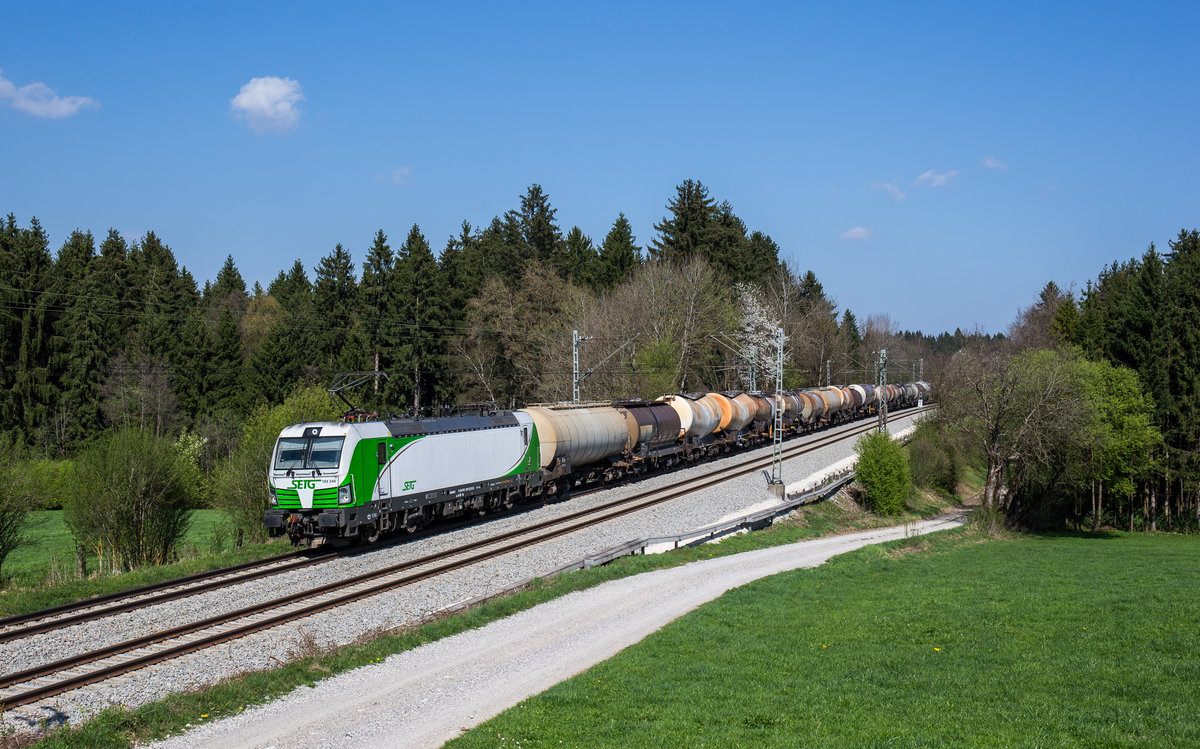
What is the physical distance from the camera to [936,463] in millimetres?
52375

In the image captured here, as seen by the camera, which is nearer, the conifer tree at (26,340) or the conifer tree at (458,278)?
the conifer tree at (26,340)

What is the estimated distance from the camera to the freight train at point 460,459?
912 inches

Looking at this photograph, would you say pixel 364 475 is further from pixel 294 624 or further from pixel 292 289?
pixel 292 289

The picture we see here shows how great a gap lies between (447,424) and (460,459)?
1176mm

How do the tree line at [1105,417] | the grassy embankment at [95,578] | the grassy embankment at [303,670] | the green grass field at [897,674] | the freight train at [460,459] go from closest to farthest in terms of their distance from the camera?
the green grass field at [897,674], the grassy embankment at [303,670], the grassy embankment at [95,578], the freight train at [460,459], the tree line at [1105,417]

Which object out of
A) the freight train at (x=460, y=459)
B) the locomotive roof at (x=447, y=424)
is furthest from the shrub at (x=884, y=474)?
the locomotive roof at (x=447, y=424)

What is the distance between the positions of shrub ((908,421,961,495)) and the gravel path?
80.4 ft

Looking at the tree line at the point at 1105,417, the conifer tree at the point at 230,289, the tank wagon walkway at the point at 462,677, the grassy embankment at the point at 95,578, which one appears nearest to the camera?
the tank wagon walkway at the point at 462,677

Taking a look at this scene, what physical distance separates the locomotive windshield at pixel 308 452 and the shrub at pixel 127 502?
5494 mm

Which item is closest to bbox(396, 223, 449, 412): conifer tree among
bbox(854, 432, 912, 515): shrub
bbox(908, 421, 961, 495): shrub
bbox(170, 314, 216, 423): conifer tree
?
bbox(170, 314, 216, 423): conifer tree

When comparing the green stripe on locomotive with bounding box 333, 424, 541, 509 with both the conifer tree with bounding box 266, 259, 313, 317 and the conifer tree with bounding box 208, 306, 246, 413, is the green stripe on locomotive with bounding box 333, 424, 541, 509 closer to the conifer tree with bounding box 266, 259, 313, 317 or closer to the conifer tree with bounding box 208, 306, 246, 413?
Answer: the conifer tree with bounding box 208, 306, 246, 413

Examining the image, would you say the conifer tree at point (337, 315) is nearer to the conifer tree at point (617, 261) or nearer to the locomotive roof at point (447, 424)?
the conifer tree at point (617, 261)

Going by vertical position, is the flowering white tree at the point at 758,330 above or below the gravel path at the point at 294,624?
above

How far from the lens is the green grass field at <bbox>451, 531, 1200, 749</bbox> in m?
9.65
